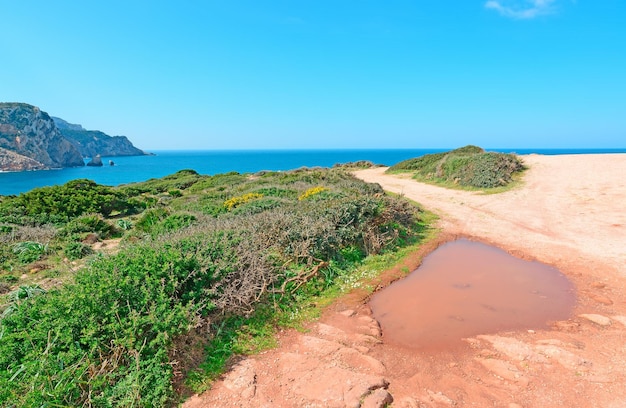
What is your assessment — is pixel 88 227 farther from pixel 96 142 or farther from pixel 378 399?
pixel 96 142

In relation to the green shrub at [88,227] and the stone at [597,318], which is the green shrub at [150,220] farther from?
the stone at [597,318]

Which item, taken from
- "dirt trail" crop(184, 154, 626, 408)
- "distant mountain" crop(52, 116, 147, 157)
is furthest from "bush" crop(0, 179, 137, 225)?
"distant mountain" crop(52, 116, 147, 157)

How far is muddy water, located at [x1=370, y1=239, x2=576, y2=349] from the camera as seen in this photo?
17.3ft

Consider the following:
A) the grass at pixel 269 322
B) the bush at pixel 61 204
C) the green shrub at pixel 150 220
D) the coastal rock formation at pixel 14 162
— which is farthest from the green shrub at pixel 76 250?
the coastal rock formation at pixel 14 162

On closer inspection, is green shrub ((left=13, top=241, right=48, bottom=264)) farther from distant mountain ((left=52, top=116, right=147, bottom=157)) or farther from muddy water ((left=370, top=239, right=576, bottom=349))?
→ distant mountain ((left=52, top=116, right=147, bottom=157))

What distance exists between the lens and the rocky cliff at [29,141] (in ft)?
277

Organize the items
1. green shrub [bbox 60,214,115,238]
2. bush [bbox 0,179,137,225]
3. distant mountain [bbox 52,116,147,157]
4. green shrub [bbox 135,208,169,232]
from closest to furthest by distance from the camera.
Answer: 1. green shrub [bbox 60,214,115,238]
2. green shrub [bbox 135,208,169,232]
3. bush [bbox 0,179,137,225]
4. distant mountain [bbox 52,116,147,157]

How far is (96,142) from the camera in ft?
561

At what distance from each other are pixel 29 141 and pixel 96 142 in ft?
288

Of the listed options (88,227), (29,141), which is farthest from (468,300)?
(29,141)

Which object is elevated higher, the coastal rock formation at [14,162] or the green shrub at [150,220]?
the green shrub at [150,220]

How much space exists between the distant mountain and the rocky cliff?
56.8 metres

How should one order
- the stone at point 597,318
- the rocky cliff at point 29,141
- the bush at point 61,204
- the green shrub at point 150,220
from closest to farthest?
1. the stone at point 597,318
2. the green shrub at point 150,220
3. the bush at point 61,204
4. the rocky cliff at point 29,141

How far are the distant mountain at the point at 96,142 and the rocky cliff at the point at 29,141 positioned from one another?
5677cm
